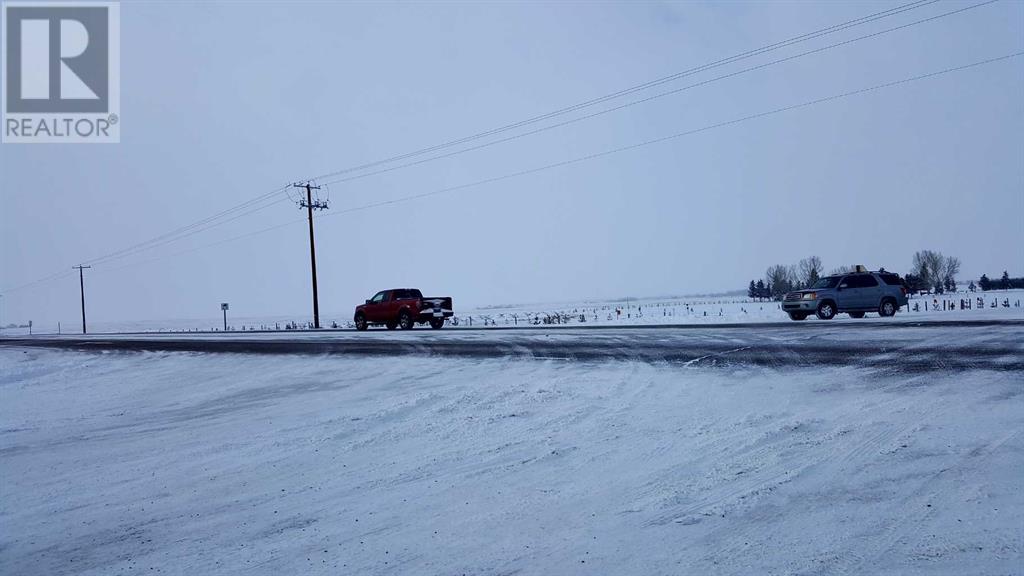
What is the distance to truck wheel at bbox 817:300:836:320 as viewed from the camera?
88.2 ft

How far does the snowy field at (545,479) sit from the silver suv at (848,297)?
18088 mm

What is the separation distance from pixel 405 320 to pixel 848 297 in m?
19.7

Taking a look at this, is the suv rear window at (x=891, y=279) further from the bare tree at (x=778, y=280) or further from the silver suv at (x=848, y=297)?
the bare tree at (x=778, y=280)

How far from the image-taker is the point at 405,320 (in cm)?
3064

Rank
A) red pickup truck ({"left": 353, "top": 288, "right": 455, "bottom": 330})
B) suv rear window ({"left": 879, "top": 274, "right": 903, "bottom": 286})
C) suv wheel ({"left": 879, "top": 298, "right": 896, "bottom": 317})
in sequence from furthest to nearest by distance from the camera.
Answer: red pickup truck ({"left": 353, "top": 288, "right": 455, "bottom": 330}), suv rear window ({"left": 879, "top": 274, "right": 903, "bottom": 286}), suv wheel ({"left": 879, "top": 298, "right": 896, "bottom": 317})

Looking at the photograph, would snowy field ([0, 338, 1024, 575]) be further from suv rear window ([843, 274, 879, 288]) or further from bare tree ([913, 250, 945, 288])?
bare tree ([913, 250, 945, 288])

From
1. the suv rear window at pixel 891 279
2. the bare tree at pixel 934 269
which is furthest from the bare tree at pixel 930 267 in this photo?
the suv rear window at pixel 891 279

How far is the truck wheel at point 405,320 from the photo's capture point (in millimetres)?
30516

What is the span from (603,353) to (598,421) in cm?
641

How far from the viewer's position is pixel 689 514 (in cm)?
488

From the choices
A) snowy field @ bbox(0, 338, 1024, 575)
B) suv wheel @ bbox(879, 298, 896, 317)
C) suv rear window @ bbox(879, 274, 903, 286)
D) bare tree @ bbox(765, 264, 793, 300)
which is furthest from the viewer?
bare tree @ bbox(765, 264, 793, 300)

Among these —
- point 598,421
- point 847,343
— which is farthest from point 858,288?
point 598,421

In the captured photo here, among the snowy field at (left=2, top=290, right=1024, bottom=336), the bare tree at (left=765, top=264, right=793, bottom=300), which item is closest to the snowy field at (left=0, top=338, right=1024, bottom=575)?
the snowy field at (left=2, top=290, right=1024, bottom=336)

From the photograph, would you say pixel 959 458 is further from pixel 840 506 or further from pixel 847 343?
pixel 847 343
